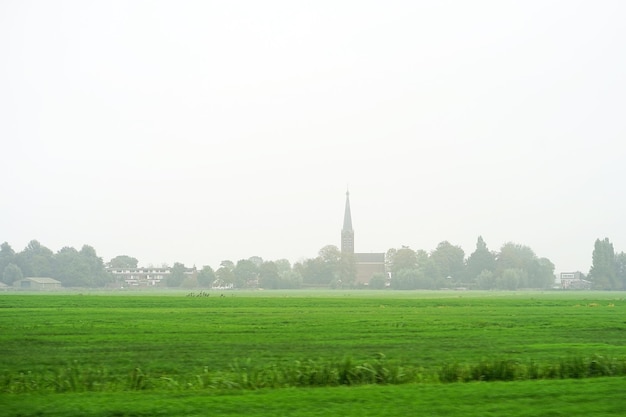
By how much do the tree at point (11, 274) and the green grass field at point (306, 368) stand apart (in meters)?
154

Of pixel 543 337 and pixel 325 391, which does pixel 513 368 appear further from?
pixel 543 337

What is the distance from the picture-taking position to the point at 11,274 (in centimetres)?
18175

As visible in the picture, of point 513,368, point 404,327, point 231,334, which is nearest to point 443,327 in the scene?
point 404,327

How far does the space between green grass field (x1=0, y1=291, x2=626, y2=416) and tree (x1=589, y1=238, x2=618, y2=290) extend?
154581 mm

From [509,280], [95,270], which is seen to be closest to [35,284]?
[95,270]

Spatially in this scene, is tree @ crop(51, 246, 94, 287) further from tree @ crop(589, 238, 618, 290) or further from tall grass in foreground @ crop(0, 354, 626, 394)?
tall grass in foreground @ crop(0, 354, 626, 394)

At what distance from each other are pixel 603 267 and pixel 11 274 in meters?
146

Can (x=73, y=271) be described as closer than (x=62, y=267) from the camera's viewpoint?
Yes

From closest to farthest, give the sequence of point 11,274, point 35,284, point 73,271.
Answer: point 35,284 < point 11,274 < point 73,271

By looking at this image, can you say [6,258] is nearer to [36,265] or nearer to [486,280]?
[36,265]

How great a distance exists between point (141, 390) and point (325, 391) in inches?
151

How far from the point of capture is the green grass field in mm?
13500

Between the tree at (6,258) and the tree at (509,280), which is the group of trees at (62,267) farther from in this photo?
the tree at (509,280)

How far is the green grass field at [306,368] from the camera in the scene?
13500 millimetres
